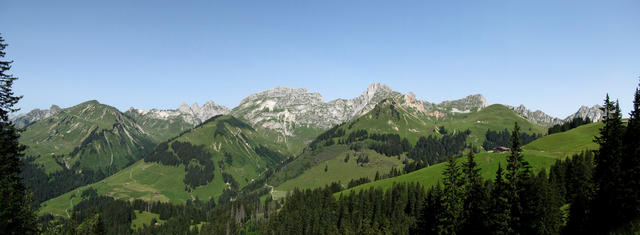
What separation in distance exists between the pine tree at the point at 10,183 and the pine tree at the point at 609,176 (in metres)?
78.1

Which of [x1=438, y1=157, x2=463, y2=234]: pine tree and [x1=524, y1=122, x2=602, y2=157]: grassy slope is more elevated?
[x1=524, y1=122, x2=602, y2=157]: grassy slope

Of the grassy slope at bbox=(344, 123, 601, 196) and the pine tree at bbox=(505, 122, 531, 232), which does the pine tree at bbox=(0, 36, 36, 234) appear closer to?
the pine tree at bbox=(505, 122, 531, 232)

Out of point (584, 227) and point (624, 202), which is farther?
point (584, 227)

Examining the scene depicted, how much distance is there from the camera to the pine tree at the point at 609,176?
48.6 m

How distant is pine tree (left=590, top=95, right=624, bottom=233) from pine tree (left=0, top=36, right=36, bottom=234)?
78080mm

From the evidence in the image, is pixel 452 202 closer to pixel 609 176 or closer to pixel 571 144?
pixel 609 176

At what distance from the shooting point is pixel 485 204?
52438mm

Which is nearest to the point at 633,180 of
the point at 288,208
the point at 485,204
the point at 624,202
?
the point at 624,202

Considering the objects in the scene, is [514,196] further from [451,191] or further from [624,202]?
[624,202]

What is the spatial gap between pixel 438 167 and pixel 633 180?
157 m

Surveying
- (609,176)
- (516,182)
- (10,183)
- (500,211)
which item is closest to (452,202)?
(500,211)

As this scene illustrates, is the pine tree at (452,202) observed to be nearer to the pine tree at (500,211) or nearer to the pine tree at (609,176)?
the pine tree at (500,211)

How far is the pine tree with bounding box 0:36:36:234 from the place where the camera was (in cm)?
3872

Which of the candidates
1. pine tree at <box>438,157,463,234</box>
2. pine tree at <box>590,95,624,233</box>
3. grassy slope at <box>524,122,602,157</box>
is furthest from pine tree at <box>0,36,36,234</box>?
grassy slope at <box>524,122,602,157</box>
